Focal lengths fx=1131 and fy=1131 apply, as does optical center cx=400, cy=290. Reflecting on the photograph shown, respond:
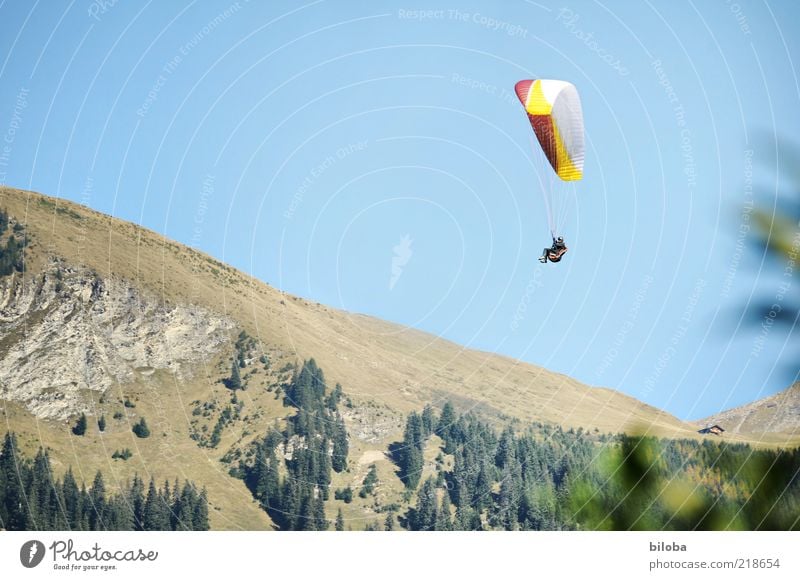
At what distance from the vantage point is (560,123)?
5609 centimetres

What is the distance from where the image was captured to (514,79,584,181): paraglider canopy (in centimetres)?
5566

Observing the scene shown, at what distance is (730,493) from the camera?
13075 centimetres

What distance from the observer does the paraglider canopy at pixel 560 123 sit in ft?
183
